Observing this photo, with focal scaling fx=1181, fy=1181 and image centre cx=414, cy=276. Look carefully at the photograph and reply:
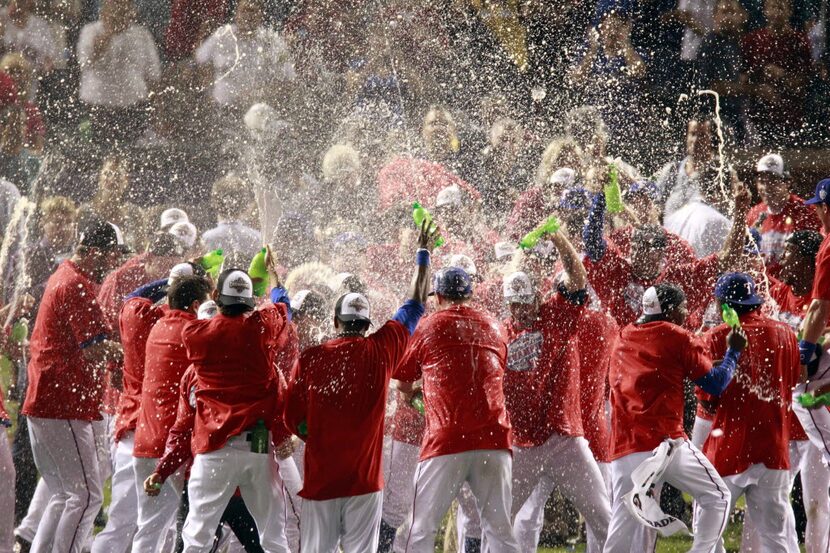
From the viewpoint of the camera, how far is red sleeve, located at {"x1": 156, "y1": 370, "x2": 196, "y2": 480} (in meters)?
6.03

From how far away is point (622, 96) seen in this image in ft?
34.8

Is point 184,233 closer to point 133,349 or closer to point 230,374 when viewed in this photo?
point 133,349

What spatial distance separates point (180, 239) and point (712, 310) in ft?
11.4

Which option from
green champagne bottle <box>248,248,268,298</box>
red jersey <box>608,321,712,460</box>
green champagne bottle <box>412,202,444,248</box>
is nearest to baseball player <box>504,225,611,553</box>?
red jersey <box>608,321,712,460</box>

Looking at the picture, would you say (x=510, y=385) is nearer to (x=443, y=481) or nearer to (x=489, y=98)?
(x=443, y=481)

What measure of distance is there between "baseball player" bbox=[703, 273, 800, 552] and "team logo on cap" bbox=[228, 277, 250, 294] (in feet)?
8.47

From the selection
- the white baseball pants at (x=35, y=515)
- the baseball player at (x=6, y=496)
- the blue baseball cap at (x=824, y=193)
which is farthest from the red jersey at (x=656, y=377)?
the white baseball pants at (x=35, y=515)

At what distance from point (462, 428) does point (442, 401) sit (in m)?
0.18

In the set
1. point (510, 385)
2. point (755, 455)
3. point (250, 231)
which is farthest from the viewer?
point (250, 231)

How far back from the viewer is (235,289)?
587 cm

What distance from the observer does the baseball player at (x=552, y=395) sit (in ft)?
21.3

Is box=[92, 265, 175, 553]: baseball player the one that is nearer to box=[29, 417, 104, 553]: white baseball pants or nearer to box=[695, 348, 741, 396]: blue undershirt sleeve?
box=[29, 417, 104, 553]: white baseball pants

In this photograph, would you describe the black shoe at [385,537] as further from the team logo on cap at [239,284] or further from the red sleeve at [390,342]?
the team logo on cap at [239,284]

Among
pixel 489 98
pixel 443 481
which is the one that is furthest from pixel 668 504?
pixel 489 98
